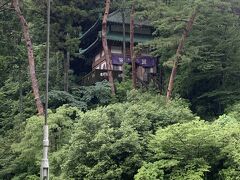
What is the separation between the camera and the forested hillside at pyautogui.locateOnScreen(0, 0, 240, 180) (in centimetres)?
1563

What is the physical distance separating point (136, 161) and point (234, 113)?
21.4ft

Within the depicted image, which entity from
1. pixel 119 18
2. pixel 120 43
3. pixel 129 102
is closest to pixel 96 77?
pixel 120 43

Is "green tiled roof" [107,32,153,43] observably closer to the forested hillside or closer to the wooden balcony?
the forested hillside

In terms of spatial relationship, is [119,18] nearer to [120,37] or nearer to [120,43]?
[120,37]

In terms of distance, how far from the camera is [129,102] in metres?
22.6

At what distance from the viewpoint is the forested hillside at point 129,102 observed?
15.6 metres

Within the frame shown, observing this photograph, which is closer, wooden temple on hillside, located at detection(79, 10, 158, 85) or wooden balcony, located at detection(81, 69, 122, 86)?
wooden balcony, located at detection(81, 69, 122, 86)

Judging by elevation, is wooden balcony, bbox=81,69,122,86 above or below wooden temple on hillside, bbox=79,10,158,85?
below

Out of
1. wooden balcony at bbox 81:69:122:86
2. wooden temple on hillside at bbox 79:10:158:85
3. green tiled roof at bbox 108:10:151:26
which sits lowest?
wooden balcony at bbox 81:69:122:86

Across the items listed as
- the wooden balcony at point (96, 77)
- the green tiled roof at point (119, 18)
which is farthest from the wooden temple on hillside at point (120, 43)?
the wooden balcony at point (96, 77)

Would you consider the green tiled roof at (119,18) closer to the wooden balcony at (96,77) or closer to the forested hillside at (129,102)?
the forested hillside at (129,102)

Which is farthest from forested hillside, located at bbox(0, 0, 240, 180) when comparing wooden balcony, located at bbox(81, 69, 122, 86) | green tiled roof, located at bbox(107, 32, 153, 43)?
green tiled roof, located at bbox(107, 32, 153, 43)

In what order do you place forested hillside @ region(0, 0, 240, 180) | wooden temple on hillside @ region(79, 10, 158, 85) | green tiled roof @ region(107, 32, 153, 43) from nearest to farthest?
forested hillside @ region(0, 0, 240, 180)
wooden temple on hillside @ region(79, 10, 158, 85)
green tiled roof @ region(107, 32, 153, 43)

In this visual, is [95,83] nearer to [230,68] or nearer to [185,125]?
[230,68]
